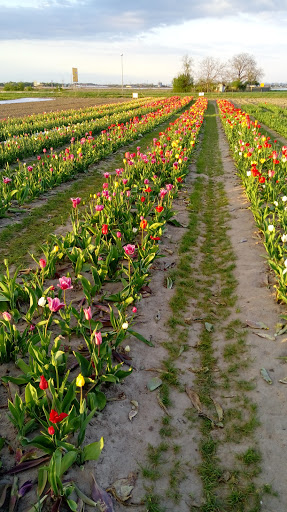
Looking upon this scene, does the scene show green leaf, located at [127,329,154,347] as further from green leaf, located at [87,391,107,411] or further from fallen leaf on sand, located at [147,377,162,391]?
green leaf, located at [87,391,107,411]

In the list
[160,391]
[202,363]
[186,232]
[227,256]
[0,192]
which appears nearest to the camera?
[160,391]

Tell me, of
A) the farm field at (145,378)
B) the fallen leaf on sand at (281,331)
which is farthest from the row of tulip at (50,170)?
the fallen leaf on sand at (281,331)

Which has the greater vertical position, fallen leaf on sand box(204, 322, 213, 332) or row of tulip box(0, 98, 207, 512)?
row of tulip box(0, 98, 207, 512)

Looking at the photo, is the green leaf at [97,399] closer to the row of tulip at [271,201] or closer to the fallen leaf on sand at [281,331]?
the fallen leaf on sand at [281,331]

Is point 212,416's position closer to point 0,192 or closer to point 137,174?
point 0,192

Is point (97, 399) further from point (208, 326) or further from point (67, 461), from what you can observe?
point (208, 326)

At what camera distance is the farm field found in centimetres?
242

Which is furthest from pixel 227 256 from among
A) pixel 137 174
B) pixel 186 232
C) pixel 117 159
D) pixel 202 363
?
pixel 117 159

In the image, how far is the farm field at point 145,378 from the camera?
7.93ft

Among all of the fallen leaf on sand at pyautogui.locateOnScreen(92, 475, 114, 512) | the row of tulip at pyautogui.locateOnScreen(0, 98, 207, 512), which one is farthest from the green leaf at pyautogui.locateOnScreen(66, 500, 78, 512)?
the fallen leaf on sand at pyautogui.locateOnScreen(92, 475, 114, 512)

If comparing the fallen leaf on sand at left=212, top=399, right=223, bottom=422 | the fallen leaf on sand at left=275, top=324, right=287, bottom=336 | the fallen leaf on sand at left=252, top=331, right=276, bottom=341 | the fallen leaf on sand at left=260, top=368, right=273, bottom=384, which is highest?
the fallen leaf on sand at left=275, top=324, right=287, bottom=336

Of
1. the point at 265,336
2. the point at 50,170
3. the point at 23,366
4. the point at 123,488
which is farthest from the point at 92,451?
the point at 50,170

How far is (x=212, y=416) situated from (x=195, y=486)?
622 mm

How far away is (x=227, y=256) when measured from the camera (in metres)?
5.69
